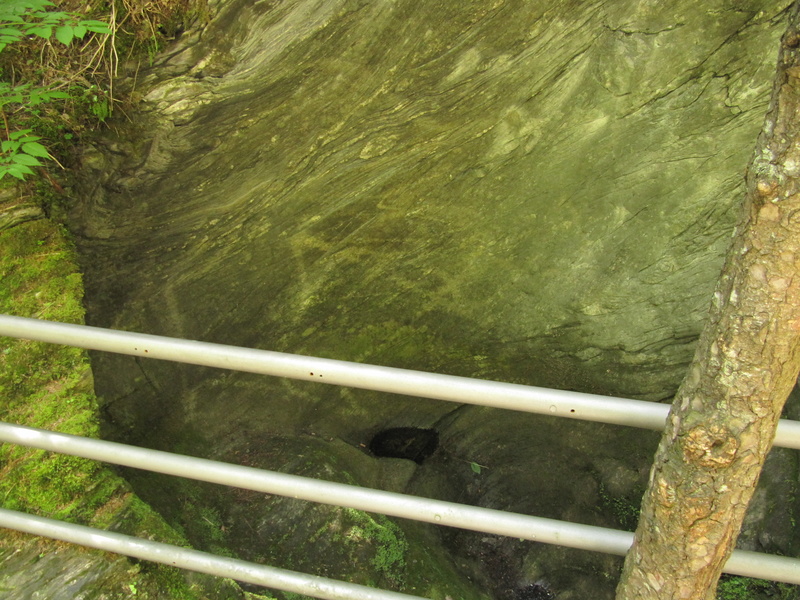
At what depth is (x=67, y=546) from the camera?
2244mm

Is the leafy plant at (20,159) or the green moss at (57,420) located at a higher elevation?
the leafy plant at (20,159)

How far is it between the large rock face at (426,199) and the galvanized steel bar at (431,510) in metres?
1.64

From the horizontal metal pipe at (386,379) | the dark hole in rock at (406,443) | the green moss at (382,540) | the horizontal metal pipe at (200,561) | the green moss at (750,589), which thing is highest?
the horizontal metal pipe at (386,379)

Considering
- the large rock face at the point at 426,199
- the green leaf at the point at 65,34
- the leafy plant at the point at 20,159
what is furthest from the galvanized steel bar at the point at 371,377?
the large rock face at the point at 426,199

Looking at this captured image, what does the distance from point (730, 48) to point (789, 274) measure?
2.01m

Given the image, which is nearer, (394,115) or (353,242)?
(394,115)

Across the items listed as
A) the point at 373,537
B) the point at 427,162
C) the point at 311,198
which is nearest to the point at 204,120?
the point at 311,198

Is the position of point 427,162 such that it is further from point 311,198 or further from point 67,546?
point 67,546

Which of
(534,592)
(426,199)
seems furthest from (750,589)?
(426,199)

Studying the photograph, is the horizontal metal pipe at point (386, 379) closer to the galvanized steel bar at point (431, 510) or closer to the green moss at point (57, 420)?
the galvanized steel bar at point (431, 510)

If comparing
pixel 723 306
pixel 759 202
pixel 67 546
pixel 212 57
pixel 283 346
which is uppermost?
pixel 212 57

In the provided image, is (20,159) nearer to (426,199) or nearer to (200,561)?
(200,561)

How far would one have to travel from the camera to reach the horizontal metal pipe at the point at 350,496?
1.62m

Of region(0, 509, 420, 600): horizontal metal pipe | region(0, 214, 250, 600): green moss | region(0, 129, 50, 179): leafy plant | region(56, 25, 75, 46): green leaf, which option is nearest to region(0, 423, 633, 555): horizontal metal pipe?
region(0, 509, 420, 600): horizontal metal pipe
